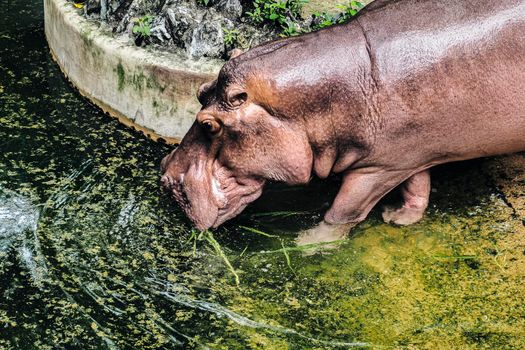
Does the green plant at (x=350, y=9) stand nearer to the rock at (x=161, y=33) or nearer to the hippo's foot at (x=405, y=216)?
the rock at (x=161, y=33)

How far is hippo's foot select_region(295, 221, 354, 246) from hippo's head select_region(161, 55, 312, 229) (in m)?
0.36

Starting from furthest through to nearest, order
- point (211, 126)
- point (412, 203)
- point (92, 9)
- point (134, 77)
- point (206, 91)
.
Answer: point (92, 9)
point (134, 77)
point (412, 203)
point (206, 91)
point (211, 126)

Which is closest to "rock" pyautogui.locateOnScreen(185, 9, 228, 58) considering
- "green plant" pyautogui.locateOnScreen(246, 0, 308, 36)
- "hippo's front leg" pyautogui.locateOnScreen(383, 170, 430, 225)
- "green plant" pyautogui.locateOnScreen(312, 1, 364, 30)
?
"green plant" pyautogui.locateOnScreen(246, 0, 308, 36)

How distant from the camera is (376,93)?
13.3 ft

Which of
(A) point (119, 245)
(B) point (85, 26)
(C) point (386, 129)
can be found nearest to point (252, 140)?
(C) point (386, 129)

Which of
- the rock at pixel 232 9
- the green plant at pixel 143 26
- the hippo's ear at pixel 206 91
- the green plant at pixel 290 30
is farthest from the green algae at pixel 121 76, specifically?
the hippo's ear at pixel 206 91

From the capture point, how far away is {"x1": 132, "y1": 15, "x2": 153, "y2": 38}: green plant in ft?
17.6

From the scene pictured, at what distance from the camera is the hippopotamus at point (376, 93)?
403 cm

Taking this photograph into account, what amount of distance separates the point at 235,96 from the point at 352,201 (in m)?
0.87

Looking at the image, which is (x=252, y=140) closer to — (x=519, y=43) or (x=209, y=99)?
(x=209, y=99)

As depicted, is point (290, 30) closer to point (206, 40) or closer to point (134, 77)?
point (206, 40)

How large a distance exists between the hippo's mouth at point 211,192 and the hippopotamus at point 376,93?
52 millimetres

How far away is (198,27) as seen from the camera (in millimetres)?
5312

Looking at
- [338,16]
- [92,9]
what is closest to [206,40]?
[338,16]
